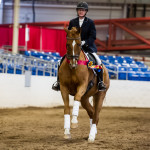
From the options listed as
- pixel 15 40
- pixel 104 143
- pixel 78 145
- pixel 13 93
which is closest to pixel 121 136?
pixel 104 143

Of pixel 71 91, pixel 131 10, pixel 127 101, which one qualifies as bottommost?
pixel 127 101

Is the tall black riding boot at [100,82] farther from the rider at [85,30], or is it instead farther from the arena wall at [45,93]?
the arena wall at [45,93]

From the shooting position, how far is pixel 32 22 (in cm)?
3188

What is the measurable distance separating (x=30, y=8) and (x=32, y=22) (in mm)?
1195

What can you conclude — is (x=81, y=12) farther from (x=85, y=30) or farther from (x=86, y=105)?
(x=86, y=105)

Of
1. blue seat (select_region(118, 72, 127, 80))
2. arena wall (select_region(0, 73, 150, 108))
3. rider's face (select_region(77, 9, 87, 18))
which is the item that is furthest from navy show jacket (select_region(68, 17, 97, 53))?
blue seat (select_region(118, 72, 127, 80))

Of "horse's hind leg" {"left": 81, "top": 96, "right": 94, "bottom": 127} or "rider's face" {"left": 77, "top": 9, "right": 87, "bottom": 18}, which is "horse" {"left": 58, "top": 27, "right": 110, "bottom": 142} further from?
"rider's face" {"left": 77, "top": 9, "right": 87, "bottom": 18}

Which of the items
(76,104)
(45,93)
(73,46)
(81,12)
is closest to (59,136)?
(76,104)

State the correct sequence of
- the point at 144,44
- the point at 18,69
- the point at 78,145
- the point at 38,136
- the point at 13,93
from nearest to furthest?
the point at 78,145 < the point at 38,136 < the point at 13,93 < the point at 18,69 < the point at 144,44

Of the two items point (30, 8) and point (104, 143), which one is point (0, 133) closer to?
point (104, 143)

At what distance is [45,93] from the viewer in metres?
17.0

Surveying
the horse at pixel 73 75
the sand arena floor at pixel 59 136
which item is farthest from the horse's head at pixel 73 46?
the sand arena floor at pixel 59 136

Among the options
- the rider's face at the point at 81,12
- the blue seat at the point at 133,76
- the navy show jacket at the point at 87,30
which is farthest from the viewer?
the blue seat at the point at 133,76

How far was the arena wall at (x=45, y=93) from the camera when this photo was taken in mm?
15547
